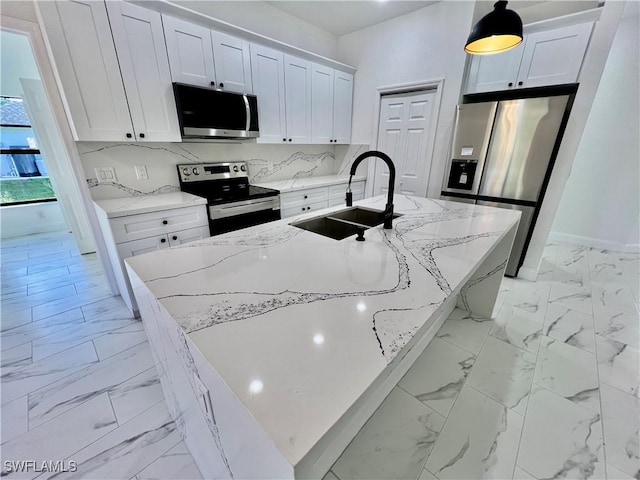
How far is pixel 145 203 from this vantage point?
2105 mm

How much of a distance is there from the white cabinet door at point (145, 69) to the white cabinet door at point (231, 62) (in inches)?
17.5

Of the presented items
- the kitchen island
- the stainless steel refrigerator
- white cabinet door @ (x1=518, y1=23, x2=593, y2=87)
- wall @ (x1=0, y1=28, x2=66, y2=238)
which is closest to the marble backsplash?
the kitchen island

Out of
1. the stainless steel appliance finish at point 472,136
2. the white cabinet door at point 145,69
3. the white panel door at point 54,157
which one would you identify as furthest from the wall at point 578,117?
the white panel door at point 54,157

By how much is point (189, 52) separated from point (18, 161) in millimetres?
3961

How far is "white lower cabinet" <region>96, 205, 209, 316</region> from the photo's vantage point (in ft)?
6.27

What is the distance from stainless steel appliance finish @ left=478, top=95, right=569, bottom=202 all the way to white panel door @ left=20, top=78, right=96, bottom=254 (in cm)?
442

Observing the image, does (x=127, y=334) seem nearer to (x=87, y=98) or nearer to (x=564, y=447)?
(x=87, y=98)

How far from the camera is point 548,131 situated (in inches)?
91.4

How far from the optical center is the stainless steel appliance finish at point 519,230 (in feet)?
8.54

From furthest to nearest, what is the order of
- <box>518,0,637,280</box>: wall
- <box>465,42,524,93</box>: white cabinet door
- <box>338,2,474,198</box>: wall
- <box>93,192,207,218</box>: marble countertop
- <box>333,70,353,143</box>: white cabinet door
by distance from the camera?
1. <box>333,70,353,143</box>: white cabinet door
2. <box>338,2,474,198</box>: wall
3. <box>465,42,524,93</box>: white cabinet door
4. <box>518,0,637,280</box>: wall
5. <box>93,192,207,218</box>: marble countertop

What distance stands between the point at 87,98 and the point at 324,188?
2321 millimetres

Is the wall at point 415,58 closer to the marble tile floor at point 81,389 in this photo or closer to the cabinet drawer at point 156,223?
the cabinet drawer at point 156,223

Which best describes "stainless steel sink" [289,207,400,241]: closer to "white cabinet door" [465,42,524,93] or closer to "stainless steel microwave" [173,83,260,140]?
"stainless steel microwave" [173,83,260,140]

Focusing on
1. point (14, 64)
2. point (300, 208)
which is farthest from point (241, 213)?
point (14, 64)
